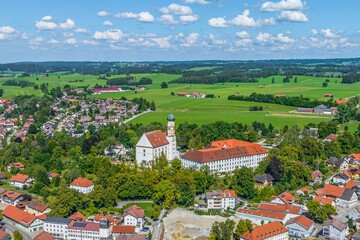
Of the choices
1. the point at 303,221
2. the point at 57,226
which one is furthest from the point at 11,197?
the point at 303,221

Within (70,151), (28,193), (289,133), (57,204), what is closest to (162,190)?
(57,204)

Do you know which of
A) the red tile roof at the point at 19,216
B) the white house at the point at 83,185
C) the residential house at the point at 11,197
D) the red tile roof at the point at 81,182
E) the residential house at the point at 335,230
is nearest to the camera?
the residential house at the point at 335,230

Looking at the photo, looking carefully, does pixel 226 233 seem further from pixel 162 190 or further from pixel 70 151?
pixel 70 151

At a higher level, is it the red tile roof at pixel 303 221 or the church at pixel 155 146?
the church at pixel 155 146

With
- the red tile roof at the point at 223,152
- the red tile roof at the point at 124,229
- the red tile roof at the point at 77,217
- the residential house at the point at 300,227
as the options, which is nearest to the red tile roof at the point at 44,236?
the red tile roof at the point at 77,217

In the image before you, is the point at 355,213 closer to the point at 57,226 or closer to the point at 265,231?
the point at 265,231

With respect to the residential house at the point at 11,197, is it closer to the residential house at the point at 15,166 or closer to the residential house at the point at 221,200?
the residential house at the point at 15,166

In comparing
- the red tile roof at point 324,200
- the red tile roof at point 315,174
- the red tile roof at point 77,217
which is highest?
the red tile roof at point 315,174
